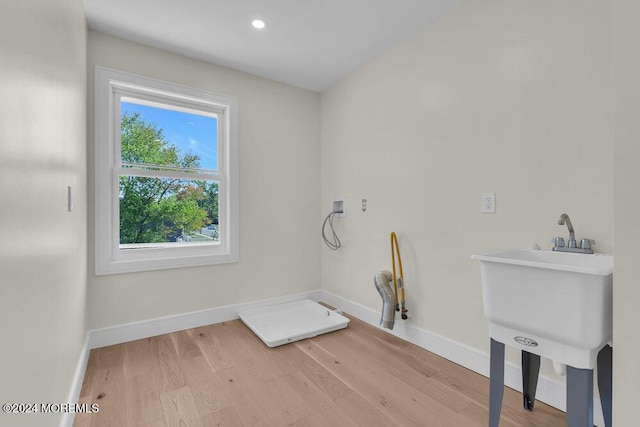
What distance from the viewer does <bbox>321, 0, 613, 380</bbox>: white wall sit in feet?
4.68

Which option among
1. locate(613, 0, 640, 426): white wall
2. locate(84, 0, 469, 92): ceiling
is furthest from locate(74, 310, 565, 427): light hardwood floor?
locate(84, 0, 469, 92): ceiling

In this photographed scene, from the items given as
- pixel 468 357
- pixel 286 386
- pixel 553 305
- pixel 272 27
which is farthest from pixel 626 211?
pixel 272 27

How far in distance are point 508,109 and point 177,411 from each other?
8.05ft

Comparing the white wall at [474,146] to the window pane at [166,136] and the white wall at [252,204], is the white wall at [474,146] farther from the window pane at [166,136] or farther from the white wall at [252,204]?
the window pane at [166,136]

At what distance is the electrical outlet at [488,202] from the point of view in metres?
1.77

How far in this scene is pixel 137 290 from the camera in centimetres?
235

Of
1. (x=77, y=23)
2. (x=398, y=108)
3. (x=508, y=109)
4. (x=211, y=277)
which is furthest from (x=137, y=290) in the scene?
(x=508, y=109)

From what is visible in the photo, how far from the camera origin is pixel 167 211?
8.41 ft

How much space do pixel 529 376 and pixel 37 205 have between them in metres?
2.23

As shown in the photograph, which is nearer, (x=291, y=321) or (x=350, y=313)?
(x=291, y=321)

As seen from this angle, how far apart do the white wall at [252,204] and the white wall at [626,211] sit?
252cm

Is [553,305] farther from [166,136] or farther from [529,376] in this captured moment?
[166,136]

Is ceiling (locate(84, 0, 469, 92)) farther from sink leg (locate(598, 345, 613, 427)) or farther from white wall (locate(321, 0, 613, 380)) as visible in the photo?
sink leg (locate(598, 345, 613, 427))

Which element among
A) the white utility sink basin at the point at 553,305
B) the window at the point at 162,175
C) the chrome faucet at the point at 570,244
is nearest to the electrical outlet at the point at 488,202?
the chrome faucet at the point at 570,244
